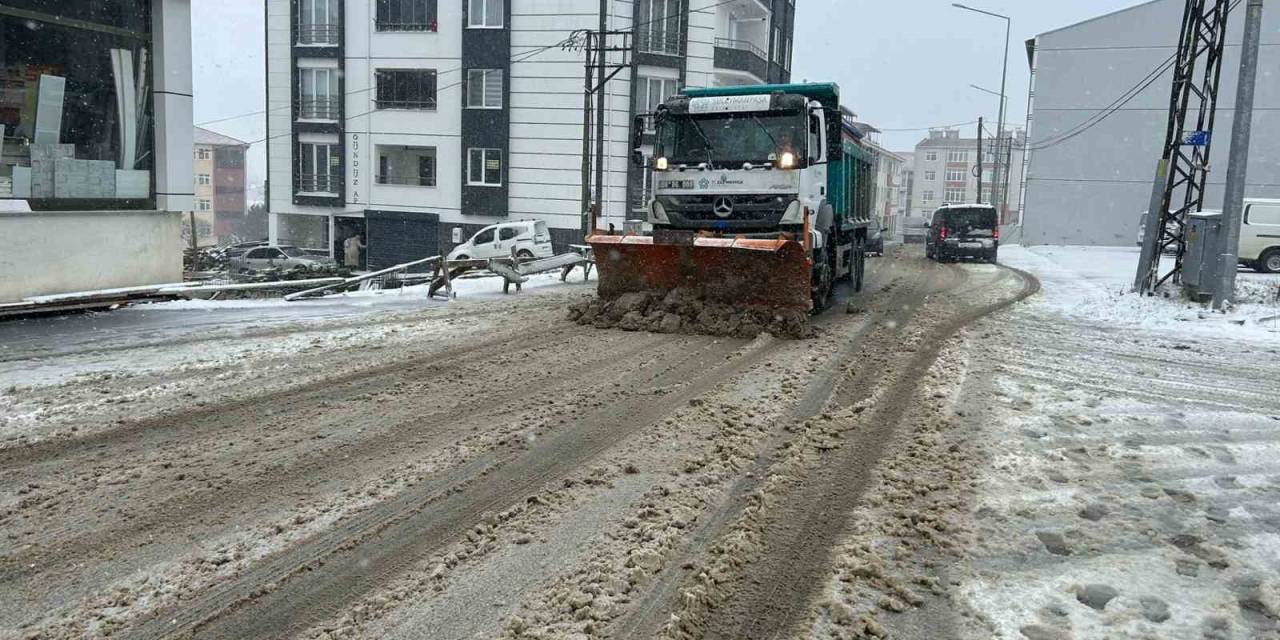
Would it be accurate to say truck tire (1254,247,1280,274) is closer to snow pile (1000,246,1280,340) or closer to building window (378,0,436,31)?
snow pile (1000,246,1280,340)

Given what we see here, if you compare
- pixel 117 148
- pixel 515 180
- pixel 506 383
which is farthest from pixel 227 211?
pixel 506 383

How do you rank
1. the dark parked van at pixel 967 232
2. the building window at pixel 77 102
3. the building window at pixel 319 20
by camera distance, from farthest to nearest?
the building window at pixel 319 20 → the dark parked van at pixel 967 232 → the building window at pixel 77 102

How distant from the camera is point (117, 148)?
13586mm

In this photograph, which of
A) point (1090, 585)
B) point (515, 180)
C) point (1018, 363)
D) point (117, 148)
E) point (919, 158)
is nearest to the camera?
point (1090, 585)

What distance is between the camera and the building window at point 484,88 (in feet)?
115

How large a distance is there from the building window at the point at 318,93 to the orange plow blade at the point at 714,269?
2885 centimetres

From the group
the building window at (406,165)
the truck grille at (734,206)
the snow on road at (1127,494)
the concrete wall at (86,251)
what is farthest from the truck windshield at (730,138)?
the building window at (406,165)

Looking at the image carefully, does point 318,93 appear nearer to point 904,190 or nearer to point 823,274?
point 823,274

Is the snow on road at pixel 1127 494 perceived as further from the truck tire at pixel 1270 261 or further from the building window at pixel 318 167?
the building window at pixel 318 167

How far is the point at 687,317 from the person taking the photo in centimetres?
1141

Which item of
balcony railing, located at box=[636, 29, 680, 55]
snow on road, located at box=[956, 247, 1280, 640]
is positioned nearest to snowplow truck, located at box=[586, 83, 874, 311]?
snow on road, located at box=[956, 247, 1280, 640]

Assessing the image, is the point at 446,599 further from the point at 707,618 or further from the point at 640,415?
the point at 640,415

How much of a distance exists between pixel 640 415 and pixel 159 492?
11.0 ft

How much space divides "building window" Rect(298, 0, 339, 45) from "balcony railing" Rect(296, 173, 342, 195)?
5.52 meters
